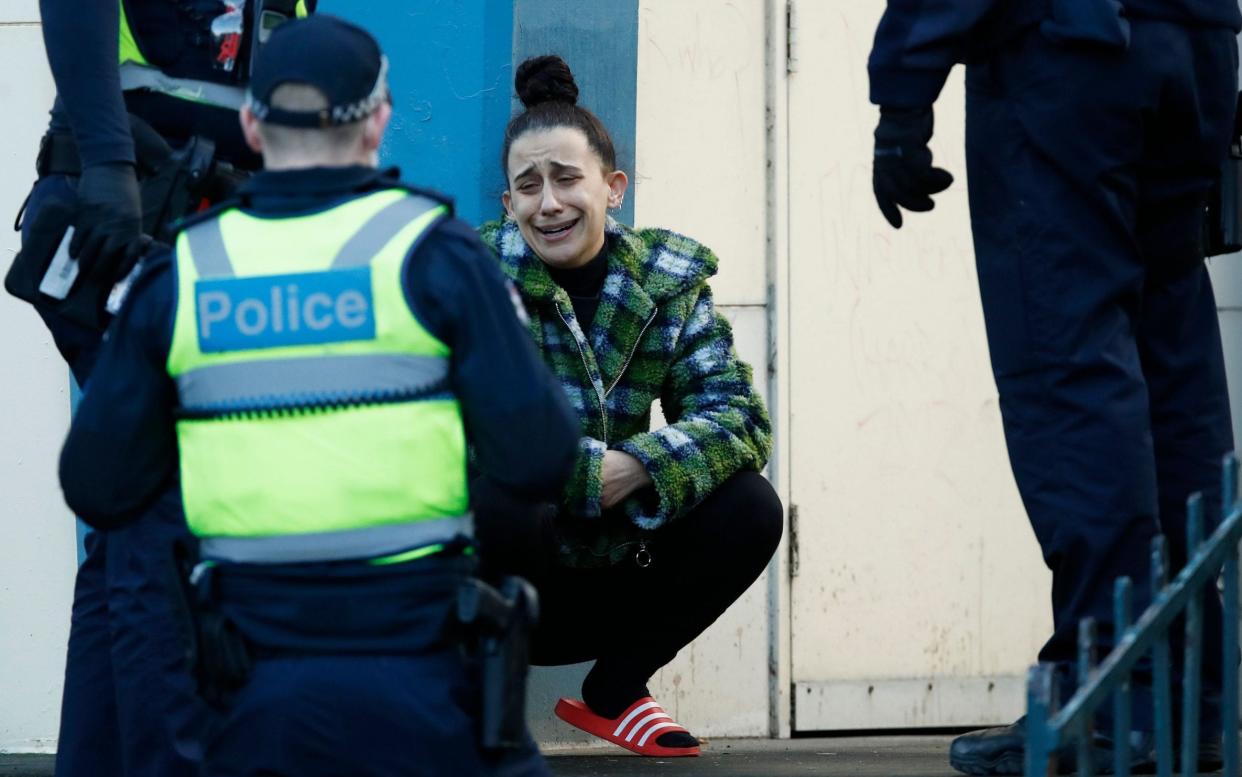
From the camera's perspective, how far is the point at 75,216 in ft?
8.61

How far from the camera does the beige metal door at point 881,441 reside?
443 cm

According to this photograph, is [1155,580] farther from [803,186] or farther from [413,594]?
[803,186]

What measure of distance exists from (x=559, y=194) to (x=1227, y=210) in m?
1.24

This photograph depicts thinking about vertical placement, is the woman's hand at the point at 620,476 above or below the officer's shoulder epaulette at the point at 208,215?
below

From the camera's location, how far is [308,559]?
210 centimetres

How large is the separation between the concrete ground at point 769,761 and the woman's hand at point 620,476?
496 millimetres

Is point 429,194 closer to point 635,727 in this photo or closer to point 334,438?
point 334,438

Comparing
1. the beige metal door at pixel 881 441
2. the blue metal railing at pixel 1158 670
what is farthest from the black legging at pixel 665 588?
the blue metal railing at pixel 1158 670

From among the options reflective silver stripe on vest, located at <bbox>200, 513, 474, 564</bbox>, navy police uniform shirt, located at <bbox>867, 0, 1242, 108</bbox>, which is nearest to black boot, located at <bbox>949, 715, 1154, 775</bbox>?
navy police uniform shirt, located at <bbox>867, 0, 1242, 108</bbox>

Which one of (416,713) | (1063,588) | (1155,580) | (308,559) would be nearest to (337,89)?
(308,559)

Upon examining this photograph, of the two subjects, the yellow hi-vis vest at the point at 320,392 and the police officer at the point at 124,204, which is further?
the police officer at the point at 124,204

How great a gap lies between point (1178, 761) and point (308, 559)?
147cm

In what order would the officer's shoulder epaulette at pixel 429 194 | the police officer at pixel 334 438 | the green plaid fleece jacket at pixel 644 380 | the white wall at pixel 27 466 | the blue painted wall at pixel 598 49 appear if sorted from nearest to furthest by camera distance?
the police officer at pixel 334 438 < the officer's shoulder epaulette at pixel 429 194 < the green plaid fleece jacket at pixel 644 380 < the white wall at pixel 27 466 < the blue painted wall at pixel 598 49

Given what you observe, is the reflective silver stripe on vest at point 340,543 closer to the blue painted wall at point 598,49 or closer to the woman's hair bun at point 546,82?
the woman's hair bun at point 546,82
